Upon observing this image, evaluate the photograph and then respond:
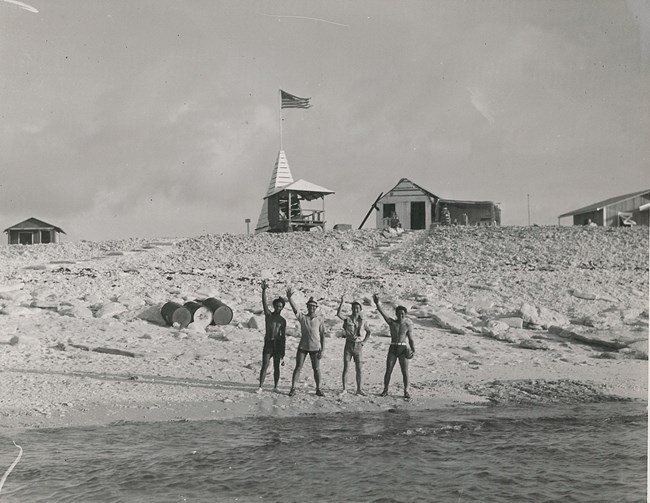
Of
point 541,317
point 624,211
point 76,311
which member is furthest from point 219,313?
point 624,211

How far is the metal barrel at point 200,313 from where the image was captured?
1473cm

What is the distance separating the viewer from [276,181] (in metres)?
39.3

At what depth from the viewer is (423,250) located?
90.5ft

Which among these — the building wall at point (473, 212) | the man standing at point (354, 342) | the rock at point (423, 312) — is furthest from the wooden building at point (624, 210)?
the man standing at point (354, 342)

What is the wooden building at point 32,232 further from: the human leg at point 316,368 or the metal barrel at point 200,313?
the human leg at point 316,368

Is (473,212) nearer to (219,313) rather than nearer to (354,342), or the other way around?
(219,313)

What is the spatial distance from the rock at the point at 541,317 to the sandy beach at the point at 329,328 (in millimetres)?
40

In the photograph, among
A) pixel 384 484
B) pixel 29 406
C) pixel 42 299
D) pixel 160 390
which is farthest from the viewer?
pixel 42 299

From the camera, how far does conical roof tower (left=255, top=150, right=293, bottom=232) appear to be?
39.0 metres

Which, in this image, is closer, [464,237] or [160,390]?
[160,390]

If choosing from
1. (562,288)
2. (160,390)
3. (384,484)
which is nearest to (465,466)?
(384,484)

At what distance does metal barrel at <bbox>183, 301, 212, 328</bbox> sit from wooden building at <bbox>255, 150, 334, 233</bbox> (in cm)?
2115

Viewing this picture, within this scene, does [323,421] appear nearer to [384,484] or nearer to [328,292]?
[384,484]

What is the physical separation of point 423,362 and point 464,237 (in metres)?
17.5
